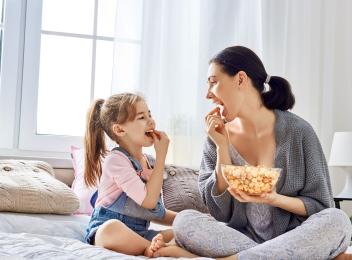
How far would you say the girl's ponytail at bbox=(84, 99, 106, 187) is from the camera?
2.35 m

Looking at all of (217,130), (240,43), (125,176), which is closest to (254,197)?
(217,130)

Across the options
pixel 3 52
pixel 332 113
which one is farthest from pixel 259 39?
pixel 3 52

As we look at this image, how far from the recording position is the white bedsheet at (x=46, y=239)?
141 centimetres

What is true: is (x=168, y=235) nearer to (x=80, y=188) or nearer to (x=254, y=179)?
(x=254, y=179)

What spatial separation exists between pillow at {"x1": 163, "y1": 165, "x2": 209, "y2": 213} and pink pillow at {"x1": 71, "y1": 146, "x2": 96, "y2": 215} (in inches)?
11.9

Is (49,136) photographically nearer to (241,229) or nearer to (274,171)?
(241,229)

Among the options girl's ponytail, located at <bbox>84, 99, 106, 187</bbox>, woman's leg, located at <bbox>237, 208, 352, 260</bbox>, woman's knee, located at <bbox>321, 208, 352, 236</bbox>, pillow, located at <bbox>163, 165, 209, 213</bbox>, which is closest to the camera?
woman's leg, located at <bbox>237, 208, 352, 260</bbox>

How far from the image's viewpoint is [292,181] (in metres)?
2.06

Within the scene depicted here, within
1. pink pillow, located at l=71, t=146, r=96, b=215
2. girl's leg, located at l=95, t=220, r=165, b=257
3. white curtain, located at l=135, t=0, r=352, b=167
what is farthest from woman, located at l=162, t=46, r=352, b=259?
white curtain, located at l=135, t=0, r=352, b=167

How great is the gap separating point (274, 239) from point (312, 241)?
0.10 metres

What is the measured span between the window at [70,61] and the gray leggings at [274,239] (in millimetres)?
1458

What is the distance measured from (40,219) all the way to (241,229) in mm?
662

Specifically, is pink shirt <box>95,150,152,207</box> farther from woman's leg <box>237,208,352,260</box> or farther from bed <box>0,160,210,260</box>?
woman's leg <box>237,208,352,260</box>

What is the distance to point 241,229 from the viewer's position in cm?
216
